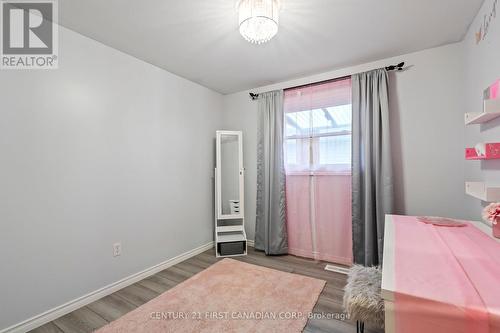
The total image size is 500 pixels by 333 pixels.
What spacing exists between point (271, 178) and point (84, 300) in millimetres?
2339

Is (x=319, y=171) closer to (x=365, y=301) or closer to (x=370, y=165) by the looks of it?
(x=370, y=165)

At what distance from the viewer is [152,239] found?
8.20 feet

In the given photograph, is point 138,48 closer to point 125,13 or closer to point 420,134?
point 125,13

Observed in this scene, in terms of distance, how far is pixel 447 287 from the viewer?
76 centimetres

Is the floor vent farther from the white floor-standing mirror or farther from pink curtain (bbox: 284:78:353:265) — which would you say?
the white floor-standing mirror

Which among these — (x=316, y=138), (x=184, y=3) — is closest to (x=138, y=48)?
(x=184, y=3)

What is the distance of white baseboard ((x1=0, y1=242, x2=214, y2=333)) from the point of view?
1.57 m

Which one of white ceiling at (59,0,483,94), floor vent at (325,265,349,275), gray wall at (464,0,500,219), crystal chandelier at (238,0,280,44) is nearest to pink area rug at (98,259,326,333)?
floor vent at (325,265,349,275)

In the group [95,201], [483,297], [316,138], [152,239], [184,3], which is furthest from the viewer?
[316,138]

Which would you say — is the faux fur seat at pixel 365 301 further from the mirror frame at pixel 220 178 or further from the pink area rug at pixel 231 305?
the mirror frame at pixel 220 178

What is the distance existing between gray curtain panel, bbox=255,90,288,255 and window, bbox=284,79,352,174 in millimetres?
132

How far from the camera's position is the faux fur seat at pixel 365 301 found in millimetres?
1158

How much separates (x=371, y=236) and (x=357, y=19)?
212 centimetres

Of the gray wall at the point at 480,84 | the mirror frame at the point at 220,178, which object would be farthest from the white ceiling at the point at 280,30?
the mirror frame at the point at 220,178
